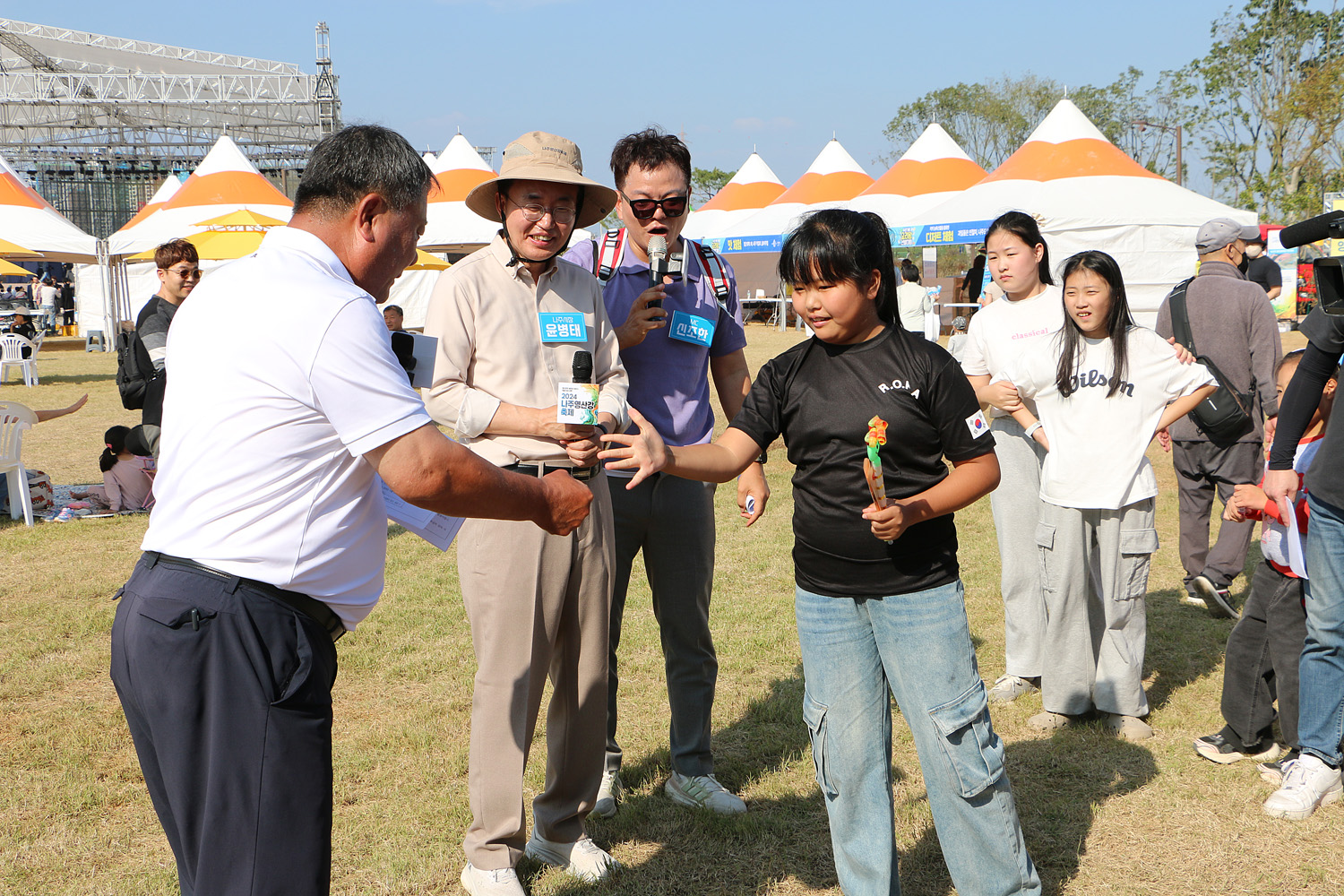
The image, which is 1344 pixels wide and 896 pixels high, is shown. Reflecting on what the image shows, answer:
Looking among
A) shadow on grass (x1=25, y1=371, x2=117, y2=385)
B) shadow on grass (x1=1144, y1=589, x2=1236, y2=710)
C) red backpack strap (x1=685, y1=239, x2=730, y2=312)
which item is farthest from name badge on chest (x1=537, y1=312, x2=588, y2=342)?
shadow on grass (x1=25, y1=371, x2=117, y2=385)

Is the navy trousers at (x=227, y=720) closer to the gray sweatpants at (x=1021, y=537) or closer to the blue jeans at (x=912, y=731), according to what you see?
the blue jeans at (x=912, y=731)

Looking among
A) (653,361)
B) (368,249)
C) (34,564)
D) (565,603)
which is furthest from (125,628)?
(34,564)

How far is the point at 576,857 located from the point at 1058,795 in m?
1.92

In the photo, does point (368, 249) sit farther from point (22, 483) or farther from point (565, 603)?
point (22, 483)

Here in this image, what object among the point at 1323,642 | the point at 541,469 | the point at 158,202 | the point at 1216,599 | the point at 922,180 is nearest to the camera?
the point at 541,469

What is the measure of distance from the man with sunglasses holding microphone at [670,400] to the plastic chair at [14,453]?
7170mm

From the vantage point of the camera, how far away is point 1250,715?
13.5ft

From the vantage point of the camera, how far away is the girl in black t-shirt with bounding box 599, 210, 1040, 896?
270 cm

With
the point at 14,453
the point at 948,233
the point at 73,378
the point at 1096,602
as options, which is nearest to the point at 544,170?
the point at 1096,602

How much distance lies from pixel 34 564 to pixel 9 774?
3929mm

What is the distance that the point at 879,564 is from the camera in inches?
108

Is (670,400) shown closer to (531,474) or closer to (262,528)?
(531,474)

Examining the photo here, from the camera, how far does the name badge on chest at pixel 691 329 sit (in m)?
3.72

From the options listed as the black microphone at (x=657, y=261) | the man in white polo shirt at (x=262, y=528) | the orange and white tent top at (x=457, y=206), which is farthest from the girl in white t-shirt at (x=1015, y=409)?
the orange and white tent top at (x=457, y=206)
